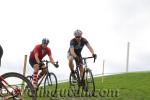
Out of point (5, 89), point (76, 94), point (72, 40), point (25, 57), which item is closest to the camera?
point (5, 89)

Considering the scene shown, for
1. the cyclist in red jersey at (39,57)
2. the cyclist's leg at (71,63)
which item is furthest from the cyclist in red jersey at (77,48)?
the cyclist in red jersey at (39,57)

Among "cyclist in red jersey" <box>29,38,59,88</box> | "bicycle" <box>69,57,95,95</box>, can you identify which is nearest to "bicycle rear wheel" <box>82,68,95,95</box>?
"bicycle" <box>69,57,95,95</box>

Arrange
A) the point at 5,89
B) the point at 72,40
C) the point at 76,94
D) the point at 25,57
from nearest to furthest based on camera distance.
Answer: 1. the point at 5,89
2. the point at 72,40
3. the point at 76,94
4. the point at 25,57

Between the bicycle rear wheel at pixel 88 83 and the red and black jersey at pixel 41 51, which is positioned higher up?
the red and black jersey at pixel 41 51

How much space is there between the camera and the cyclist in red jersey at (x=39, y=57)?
17.7m

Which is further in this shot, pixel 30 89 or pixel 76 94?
pixel 76 94

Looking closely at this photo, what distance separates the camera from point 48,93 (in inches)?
748

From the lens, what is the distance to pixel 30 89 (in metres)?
10.1

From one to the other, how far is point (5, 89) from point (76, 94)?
9.25 m

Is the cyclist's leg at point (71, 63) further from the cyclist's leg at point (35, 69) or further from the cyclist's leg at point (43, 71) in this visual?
the cyclist's leg at point (35, 69)

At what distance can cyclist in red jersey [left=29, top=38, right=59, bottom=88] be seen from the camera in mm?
17672

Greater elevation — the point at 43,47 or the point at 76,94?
the point at 43,47

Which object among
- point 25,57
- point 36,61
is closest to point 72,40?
point 36,61

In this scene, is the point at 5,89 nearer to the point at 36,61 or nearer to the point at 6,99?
the point at 6,99
